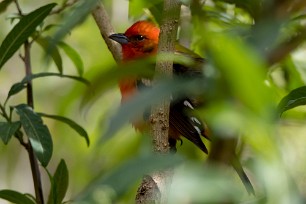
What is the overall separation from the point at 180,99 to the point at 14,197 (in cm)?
80

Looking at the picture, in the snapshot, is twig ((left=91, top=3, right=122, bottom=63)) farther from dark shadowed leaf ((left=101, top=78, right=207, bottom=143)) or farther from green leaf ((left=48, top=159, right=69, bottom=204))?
dark shadowed leaf ((left=101, top=78, right=207, bottom=143))

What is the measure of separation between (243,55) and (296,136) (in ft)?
5.19

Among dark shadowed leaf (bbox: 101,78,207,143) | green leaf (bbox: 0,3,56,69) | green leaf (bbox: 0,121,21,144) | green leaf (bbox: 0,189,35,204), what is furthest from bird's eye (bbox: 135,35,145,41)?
dark shadowed leaf (bbox: 101,78,207,143)

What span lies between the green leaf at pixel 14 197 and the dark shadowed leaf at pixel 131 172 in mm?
1688

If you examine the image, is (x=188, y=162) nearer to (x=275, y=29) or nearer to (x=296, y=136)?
(x=275, y=29)

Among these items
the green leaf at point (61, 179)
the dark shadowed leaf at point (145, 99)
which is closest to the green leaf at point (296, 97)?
the dark shadowed leaf at point (145, 99)

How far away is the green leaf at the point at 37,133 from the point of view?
2.76 meters

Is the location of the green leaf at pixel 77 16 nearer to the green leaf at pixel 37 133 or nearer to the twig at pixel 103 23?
the green leaf at pixel 37 133

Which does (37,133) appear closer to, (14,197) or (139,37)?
(14,197)

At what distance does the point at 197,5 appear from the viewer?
1.02 m

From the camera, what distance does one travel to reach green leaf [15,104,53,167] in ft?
9.06

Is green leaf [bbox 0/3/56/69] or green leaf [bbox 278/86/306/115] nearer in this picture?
green leaf [bbox 278/86/306/115]

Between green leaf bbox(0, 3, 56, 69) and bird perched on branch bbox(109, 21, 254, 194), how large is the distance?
412mm

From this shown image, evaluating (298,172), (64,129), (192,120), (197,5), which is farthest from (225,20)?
(197,5)
